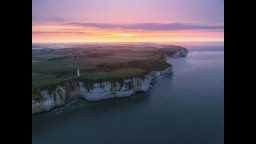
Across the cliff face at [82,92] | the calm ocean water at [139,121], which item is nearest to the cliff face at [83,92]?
the cliff face at [82,92]

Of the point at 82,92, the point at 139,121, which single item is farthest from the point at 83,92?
the point at 139,121

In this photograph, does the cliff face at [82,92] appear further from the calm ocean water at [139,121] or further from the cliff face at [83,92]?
the calm ocean water at [139,121]

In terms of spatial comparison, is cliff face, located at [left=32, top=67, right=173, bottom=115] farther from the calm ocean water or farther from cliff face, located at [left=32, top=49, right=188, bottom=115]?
the calm ocean water

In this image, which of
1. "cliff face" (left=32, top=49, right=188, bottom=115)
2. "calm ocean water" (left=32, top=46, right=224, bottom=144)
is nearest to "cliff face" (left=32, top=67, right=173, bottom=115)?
"cliff face" (left=32, top=49, right=188, bottom=115)

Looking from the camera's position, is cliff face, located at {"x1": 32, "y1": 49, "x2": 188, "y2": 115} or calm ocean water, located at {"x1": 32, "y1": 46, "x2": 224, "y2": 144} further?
cliff face, located at {"x1": 32, "y1": 49, "x2": 188, "y2": 115}
